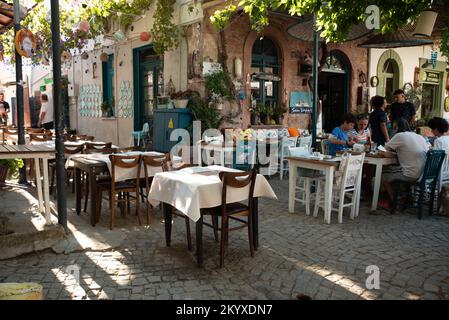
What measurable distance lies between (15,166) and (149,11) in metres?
5.25

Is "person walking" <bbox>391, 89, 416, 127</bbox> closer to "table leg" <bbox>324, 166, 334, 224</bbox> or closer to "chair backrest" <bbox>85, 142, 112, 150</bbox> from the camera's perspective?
"table leg" <bbox>324, 166, 334, 224</bbox>

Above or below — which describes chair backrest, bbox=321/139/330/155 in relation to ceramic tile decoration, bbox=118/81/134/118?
below

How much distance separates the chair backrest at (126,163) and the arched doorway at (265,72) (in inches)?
219

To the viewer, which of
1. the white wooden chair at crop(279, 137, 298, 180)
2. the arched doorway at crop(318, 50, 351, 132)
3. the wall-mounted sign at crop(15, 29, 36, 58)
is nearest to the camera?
the wall-mounted sign at crop(15, 29, 36, 58)

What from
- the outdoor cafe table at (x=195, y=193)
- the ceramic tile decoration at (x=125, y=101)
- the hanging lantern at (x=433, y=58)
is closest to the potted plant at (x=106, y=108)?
the ceramic tile decoration at (x=125, y=101)

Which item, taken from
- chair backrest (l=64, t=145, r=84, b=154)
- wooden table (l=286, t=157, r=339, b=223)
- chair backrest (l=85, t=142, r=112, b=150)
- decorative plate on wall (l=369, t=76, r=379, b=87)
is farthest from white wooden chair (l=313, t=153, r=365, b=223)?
decorative plate on wall (l=369, t=76, r=379, b=87)

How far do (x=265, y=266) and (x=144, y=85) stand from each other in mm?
8470

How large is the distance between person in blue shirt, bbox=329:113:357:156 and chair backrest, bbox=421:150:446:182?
4.26 ft

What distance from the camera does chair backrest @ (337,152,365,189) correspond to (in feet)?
Result: 16.6

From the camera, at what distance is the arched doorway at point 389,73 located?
1266 centimetres

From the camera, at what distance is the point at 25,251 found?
3.88 meters

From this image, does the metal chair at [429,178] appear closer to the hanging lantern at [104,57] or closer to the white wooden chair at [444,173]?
the white wooden chair at [444,173]

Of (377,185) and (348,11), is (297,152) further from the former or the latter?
(348,11)

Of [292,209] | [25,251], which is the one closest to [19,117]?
[25,251]
